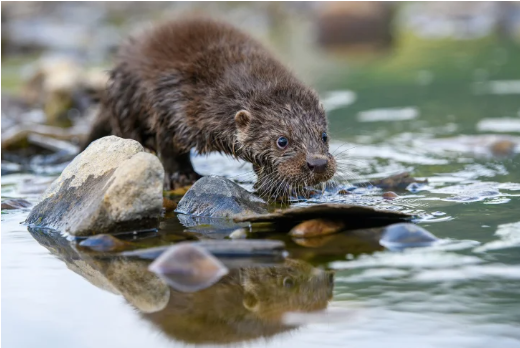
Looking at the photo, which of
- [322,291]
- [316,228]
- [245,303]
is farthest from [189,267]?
[316,228]

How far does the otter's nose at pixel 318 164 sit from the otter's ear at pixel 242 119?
762 mm

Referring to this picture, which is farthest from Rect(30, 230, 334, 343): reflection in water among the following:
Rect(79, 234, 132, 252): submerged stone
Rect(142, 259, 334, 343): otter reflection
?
Rect(79, 234, 132, 252): submerged stone

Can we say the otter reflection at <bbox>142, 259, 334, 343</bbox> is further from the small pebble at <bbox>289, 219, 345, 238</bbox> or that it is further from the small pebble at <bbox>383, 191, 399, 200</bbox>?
the small pebble at <bbox>383, 191, 399, 200</bbox>

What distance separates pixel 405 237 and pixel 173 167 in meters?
3.09

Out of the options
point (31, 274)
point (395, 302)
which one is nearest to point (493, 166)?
point (395, 302)

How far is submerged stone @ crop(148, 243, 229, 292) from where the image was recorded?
4.14 metres

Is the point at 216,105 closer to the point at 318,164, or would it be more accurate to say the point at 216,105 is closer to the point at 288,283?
the point at 318,164

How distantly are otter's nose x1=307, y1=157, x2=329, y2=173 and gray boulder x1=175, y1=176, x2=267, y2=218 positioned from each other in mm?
478

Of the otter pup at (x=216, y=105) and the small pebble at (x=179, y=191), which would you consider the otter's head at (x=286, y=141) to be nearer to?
the otter pup at (x=216, y=105)

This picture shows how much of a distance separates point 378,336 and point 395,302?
419 millimetres

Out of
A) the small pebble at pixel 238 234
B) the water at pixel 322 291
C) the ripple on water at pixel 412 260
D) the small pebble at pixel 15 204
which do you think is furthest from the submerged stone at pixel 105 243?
the small pebble at pixel 15 204

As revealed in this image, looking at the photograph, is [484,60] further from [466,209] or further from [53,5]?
[53,5]

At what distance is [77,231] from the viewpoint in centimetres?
509

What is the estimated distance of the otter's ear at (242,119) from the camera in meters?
6.17
